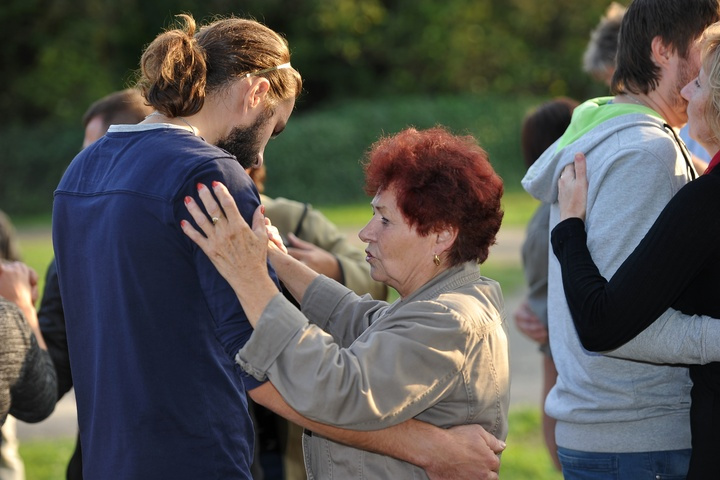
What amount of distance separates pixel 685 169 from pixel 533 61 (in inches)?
1155

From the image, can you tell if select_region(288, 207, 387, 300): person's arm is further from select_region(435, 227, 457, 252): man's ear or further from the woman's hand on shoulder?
select_region(435, 227, 457, 252): man's ear

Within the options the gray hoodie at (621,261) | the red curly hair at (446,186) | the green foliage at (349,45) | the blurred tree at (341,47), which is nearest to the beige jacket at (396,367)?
the red curly hair at (446,186)

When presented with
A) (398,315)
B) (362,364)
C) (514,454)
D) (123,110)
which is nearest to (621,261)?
(398,315)

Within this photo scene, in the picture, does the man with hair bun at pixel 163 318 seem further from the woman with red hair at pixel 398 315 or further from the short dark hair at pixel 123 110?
the short dark hair at pixel 123 110

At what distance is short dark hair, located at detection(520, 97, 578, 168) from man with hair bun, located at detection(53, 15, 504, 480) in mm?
2593

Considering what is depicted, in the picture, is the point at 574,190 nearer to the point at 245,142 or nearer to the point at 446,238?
the point at 446,238

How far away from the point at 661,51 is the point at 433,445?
133 centimetres

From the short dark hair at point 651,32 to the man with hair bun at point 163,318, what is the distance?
119 cm

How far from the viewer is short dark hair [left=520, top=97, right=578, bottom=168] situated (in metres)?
4.76

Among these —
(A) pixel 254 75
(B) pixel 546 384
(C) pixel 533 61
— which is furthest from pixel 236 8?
(A) pixel 254 75

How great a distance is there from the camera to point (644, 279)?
235cm

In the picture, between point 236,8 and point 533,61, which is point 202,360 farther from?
point 533,61

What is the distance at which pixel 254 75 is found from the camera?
8.41 ft

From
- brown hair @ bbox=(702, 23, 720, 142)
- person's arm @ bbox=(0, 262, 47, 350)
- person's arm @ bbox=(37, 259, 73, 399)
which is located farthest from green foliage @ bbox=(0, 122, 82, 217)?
brown hair @ bbox=(702, 23, 720, 142)
